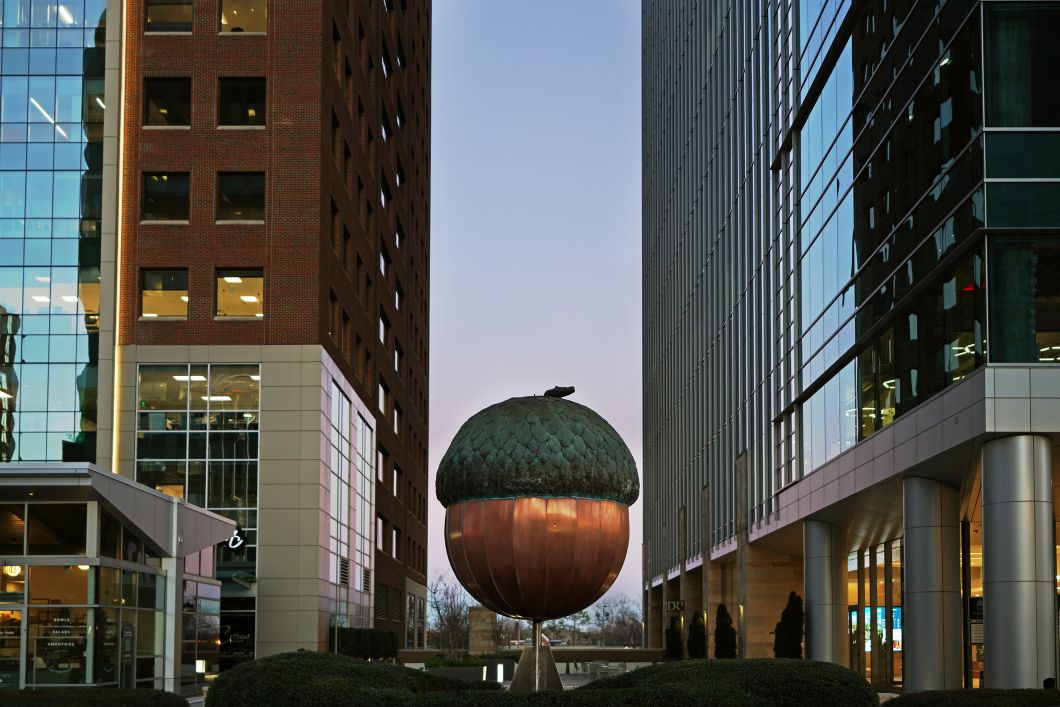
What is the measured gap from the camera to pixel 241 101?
50.3 m

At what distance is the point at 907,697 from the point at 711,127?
1889 inches

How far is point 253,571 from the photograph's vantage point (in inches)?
1871

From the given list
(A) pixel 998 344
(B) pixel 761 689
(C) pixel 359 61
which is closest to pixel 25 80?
(C) pixel 359 61

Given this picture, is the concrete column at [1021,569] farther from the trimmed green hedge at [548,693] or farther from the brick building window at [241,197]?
the brick building window at [241,197]

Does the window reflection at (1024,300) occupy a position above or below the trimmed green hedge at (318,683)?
above

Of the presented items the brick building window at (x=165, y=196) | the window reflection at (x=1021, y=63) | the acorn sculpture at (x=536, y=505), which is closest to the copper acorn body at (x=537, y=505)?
the acorn sculpture at (x=536, y=505)

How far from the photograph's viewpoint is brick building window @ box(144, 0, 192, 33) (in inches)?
1971

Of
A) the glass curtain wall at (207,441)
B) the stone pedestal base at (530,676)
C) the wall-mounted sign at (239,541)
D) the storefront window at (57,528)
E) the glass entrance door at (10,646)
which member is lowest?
the glass entrance door at (10,646)

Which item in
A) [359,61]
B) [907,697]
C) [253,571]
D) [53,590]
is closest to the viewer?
[907,697]

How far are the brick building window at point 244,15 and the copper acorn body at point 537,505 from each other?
125 feet

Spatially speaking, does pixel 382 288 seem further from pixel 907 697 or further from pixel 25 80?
pixel 907 697

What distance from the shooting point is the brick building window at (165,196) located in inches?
1938

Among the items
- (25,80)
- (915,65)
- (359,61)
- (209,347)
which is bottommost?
(209,347)

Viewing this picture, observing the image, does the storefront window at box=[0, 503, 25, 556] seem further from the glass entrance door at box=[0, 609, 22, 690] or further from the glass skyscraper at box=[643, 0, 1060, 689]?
the glass skyscraper at box=[643, 0, 1060, 689]
